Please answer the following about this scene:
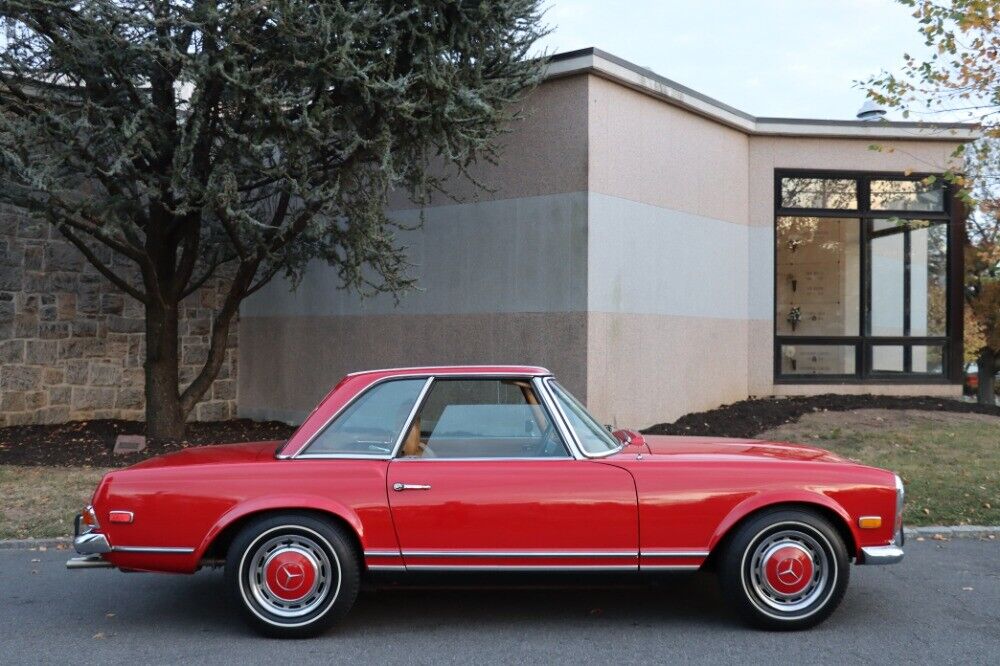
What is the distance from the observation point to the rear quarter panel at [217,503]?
5.05 m

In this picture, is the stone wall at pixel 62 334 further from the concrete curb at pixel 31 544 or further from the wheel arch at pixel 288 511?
the wheel arch at pixel 288 511

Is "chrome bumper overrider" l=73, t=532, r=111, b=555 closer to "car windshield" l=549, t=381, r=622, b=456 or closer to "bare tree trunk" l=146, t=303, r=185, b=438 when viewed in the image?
"car windshield" l=549, t=381, r=622, b=456

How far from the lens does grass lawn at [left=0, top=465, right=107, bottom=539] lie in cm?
782

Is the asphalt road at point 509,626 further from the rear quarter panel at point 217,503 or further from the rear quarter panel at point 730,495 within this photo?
the rear quarter panel at point 217,503

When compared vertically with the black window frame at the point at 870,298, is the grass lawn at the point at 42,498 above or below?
below

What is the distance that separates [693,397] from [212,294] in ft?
24.7

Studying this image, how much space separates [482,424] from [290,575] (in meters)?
1.35

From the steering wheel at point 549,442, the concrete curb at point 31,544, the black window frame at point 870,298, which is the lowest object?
the concrete curb at point 31,544

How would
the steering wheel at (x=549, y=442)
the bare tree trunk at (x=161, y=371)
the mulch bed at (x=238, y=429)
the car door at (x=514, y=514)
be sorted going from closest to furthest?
the car door at (x=514, y=514)
the steering wheel at (x=549, y=442)
the mulch bed at (x=238, y=429)
the bare tree trunk at (x=161, y=371)

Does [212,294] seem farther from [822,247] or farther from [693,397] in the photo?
[822,247]

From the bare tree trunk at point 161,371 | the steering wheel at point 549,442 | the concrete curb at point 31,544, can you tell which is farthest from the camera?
the bare tree trunk at point 161,371

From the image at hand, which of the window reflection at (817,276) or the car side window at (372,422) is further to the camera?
the window reflection at (817,276)

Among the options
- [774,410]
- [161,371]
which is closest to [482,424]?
[161,371]

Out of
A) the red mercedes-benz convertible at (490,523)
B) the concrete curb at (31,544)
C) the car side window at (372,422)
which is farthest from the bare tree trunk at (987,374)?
the concrete curb at (31,544)
